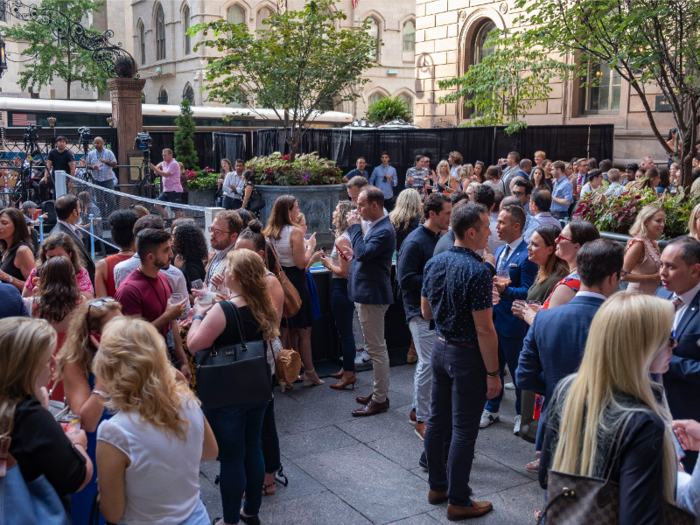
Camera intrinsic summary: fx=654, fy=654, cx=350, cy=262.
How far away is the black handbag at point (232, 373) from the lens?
372cm

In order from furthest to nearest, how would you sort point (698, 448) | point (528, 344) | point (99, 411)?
point (528, 344), point (99, 411), point (698, 448)

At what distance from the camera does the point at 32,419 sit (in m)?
Result: 2.41

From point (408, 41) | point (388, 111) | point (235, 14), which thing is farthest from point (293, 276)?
point (408, 41)

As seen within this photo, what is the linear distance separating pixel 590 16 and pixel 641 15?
1.86m

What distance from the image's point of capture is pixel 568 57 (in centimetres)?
2031

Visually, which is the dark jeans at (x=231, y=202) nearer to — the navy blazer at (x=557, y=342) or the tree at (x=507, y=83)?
the tree at (x=507, y=83)

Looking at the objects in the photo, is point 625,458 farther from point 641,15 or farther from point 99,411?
point 641,15

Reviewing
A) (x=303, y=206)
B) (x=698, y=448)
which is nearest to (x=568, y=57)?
(x=303, y=206)

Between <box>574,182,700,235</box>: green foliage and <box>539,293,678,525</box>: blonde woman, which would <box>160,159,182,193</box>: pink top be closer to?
<box>574,182,700,235</box>: green foliage

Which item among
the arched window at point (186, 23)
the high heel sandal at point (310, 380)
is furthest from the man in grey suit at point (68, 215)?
the arched window at point (186, 23)

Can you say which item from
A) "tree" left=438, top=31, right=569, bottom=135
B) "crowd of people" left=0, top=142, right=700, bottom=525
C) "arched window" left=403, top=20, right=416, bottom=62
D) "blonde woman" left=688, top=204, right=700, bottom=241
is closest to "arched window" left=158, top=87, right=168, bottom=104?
"arched window" left=403, top=20, right=416, bottom=62

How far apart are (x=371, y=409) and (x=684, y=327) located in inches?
121

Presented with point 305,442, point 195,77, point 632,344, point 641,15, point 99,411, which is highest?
point 195,77

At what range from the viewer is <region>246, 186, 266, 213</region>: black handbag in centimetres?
1357
